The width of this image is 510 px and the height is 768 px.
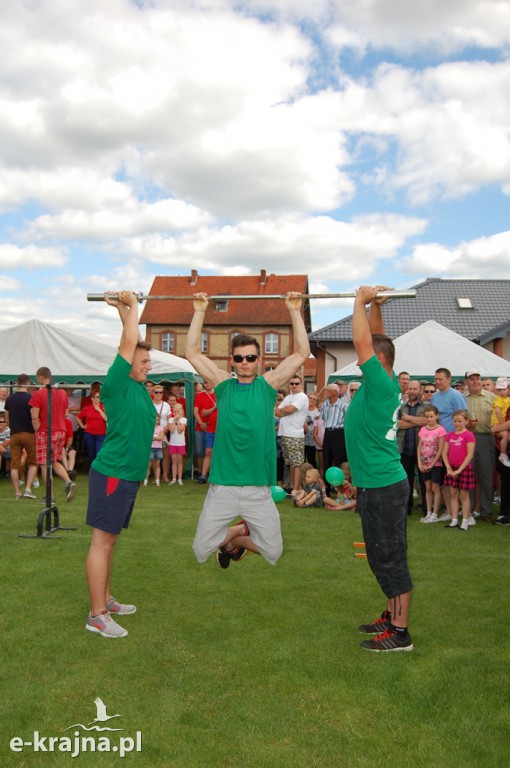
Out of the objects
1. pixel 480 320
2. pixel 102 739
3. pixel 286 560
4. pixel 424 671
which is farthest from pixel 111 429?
pixel 480 320

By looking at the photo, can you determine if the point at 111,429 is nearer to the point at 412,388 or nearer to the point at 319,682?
the point at 319,682

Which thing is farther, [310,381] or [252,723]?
[310,381]

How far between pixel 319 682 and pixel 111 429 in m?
2.18

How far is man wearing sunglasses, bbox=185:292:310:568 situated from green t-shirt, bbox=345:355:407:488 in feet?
1.84

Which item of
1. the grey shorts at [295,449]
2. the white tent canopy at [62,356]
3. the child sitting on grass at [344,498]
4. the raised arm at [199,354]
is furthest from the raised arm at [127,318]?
the white tent canopy at [62,356]

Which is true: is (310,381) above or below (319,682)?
above

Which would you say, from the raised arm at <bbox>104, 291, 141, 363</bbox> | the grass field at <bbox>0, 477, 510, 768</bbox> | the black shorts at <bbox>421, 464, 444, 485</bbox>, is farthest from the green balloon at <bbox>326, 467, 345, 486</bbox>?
the raised arm at <bbox>104, 291, 141, 363</bbox>

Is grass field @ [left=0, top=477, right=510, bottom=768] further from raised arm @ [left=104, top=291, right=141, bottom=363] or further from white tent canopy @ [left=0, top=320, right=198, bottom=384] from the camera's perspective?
white tent canopy @ [left=0, top=320, right=198, bottom=384]

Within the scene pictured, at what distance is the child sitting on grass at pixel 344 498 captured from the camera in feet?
36.3

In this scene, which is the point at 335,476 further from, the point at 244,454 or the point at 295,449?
the point at 244,454

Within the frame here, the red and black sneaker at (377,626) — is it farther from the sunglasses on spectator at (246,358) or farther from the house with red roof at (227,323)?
the house with red roof at (227,323)

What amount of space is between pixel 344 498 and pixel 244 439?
7.05m

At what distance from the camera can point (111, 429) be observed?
4824 mm

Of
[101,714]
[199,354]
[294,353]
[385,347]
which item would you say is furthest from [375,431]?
[101,714]
